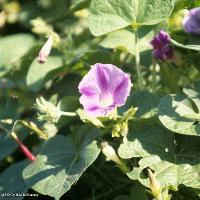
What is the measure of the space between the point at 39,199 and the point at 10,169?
0.11m

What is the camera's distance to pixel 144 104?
1.36 meters

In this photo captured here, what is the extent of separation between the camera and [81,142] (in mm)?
1457

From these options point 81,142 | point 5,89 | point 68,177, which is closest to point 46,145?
point 81,142

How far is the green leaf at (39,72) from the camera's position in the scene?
165 cm

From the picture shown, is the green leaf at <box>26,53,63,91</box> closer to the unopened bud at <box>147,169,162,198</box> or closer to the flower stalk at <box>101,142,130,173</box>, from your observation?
the flower stalk at <box>101,142,130,173</box>

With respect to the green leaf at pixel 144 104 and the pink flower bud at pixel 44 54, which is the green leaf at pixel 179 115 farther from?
the pink flower bud at pixel 44 54

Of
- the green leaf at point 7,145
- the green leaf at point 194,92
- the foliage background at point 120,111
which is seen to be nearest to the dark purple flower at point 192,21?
the foliage background at point 120,111

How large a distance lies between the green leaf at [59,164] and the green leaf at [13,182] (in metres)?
0.09

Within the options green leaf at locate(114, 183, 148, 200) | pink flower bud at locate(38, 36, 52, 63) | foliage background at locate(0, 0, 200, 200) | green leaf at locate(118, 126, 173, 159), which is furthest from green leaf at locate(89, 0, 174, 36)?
green leaf at locate(114, 183, 148, 200)

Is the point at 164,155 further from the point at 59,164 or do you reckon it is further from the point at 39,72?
the point at 39,72

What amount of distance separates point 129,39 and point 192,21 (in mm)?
272

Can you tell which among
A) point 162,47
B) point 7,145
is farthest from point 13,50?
point 162,47

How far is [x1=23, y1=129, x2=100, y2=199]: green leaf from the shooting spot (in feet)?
4.13

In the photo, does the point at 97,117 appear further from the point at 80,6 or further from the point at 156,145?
the point at 80,6
